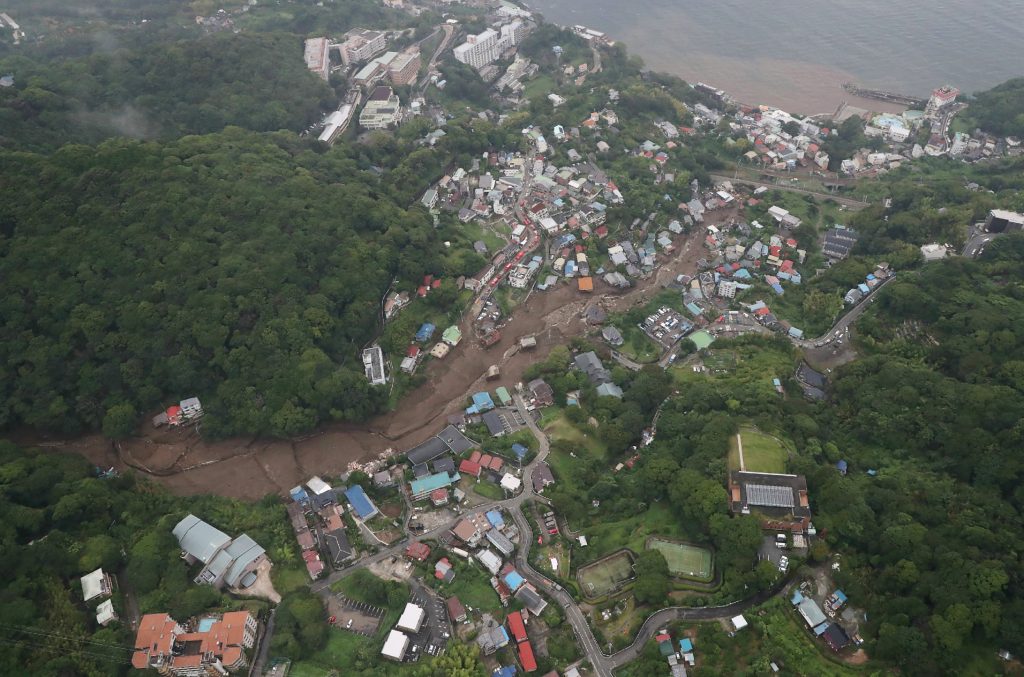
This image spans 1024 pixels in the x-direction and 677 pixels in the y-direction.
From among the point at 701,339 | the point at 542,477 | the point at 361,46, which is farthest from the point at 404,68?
the point at 542,477

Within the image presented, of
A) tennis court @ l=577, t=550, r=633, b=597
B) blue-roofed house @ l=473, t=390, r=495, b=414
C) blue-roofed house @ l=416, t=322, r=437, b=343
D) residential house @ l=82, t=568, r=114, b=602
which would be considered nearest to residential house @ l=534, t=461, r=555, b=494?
tennis court @ l=577, t=550, r=633, b=597

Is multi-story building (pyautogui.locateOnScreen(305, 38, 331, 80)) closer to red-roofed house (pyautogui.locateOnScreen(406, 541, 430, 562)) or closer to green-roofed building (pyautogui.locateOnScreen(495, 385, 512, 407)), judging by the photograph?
green-roofed building (pyautogui.locateOnScreen(495, 385, 512, 407))

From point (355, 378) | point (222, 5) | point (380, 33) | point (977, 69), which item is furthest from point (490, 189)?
point (977, 69)

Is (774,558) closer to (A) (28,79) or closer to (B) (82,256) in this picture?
(B) (82,256)

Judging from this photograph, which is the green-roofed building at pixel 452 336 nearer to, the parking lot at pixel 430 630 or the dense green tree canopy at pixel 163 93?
the parking lot at pixel 430 630

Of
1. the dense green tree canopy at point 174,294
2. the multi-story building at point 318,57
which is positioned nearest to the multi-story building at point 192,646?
the dense green tree canopy at point 174,294

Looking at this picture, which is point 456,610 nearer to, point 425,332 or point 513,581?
point 513,581
